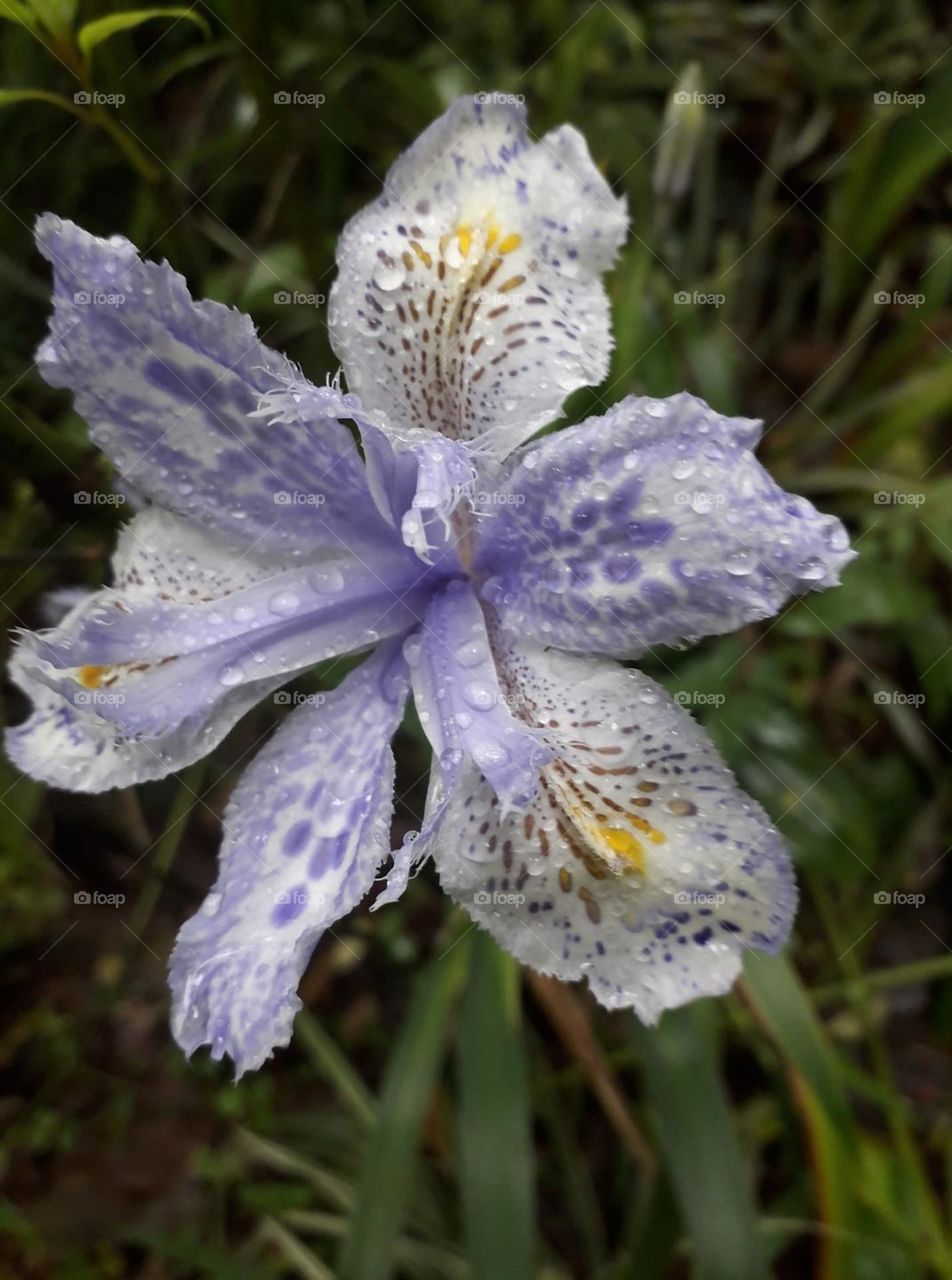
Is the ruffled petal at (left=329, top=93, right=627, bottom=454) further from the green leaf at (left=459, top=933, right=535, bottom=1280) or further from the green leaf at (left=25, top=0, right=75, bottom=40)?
the green leaf at (left=459, top=933, right=535, bottom=1280)

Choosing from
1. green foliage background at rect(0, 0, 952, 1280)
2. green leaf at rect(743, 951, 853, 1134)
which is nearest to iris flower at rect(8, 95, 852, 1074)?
green foliage background at rect(0, 0, 952, 1280)

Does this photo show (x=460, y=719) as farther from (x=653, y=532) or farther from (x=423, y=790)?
(x=423, y=790)

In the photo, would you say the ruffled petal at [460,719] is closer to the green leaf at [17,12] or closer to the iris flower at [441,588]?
the iris flower at [441,588]

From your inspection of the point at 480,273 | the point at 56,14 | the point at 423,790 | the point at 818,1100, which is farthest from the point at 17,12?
the point at 818,1100

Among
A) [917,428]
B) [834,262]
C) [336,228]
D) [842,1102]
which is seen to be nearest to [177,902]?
[842,1102]

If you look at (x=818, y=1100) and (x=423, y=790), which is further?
(x=423, y=790)

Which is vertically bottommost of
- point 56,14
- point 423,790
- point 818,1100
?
point 818,1100
